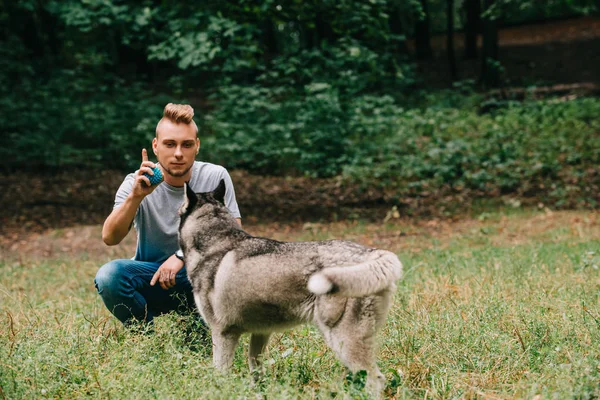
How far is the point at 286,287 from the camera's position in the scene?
10.4 feet

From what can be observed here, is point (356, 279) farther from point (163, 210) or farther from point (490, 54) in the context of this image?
point (490, 54)

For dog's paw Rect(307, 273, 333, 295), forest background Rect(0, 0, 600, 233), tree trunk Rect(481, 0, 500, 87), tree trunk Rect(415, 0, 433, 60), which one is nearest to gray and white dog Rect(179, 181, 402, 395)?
dog's paw Rect(307, 273, 333, 295)

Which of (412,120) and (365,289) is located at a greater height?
(365,289)

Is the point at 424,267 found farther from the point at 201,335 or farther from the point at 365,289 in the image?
the point at 365,289

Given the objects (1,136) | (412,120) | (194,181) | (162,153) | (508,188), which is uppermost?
(162,153)

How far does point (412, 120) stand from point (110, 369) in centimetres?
1449

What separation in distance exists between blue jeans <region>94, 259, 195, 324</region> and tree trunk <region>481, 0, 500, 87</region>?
16.7m

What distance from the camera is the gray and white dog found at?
A: 303cm

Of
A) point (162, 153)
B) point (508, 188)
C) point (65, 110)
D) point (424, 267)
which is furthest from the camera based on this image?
point (65, 110)

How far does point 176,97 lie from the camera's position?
19875 millimetres

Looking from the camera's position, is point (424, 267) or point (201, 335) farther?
point (424, 267)

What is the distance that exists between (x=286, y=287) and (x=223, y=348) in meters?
0.66

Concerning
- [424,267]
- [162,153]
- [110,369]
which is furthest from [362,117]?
[110,369]

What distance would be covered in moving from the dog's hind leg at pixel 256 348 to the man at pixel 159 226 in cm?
79
